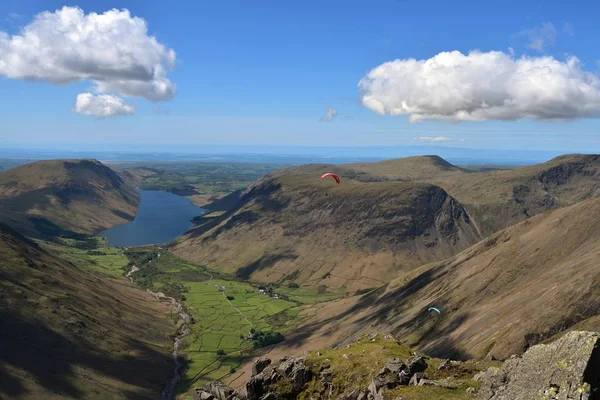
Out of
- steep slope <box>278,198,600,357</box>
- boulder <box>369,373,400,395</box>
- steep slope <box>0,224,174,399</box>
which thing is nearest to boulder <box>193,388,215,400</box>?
boulder <box>369,373,400,395</box>

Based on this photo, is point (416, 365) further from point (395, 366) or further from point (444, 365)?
point (444, 365)

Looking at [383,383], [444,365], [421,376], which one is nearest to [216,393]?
[383,383]

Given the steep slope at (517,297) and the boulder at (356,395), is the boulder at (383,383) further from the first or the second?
the steep slope at (517,297)

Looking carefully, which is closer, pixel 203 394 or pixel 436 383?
pixel 436 383

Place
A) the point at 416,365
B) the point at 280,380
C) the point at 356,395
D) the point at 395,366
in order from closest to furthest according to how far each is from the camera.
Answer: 1. the point at 356,395
2. the point at 395,366
3. the point at 416,365
4. the point at 280,380

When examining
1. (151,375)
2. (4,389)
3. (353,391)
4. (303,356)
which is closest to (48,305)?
(151,375)

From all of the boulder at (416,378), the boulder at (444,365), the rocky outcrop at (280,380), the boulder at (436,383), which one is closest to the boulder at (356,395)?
the boulder at (416,378)

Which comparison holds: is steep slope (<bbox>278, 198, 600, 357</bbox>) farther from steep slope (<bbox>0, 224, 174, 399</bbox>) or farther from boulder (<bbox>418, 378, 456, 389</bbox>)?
steep slope (<bbox>0, 224, 174, 399</bbox>)
